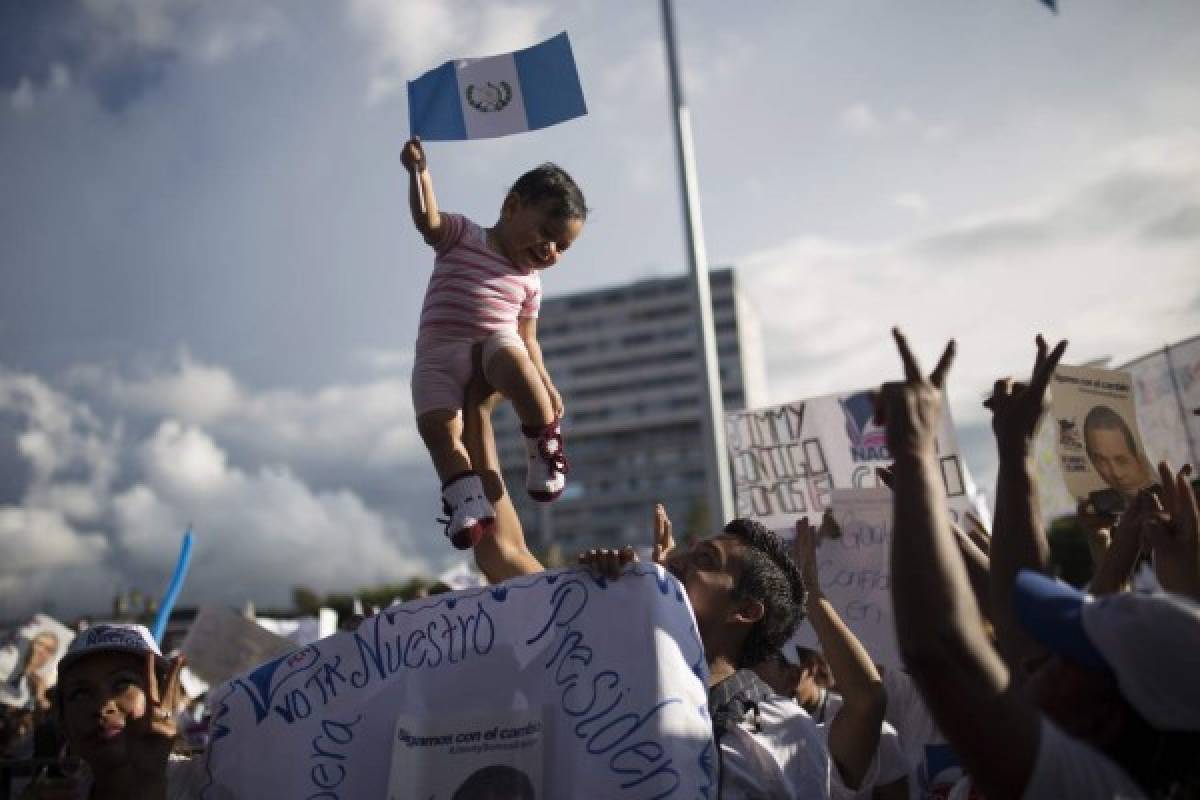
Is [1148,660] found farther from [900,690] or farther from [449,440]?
[900,690]

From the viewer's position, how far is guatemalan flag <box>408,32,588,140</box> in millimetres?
4340

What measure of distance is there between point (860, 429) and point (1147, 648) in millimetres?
6439

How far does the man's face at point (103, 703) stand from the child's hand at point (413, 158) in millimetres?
1891

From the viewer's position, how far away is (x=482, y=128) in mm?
4340

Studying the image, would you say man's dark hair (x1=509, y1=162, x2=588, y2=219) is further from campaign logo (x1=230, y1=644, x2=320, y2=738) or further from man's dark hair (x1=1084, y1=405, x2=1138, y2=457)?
man's dark hair (x1=1084, y1=405, x2=1138, y2=457)

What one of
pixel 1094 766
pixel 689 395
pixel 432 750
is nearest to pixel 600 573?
pixel 432 750

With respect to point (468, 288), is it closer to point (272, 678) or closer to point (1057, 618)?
point (272, 678)

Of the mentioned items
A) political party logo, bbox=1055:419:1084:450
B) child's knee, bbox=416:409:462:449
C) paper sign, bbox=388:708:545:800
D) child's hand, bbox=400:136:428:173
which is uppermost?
child's hand, bbox=400:136:428:173

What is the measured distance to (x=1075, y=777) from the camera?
1843 mm

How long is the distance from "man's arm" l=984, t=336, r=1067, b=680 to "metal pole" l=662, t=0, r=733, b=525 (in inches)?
250

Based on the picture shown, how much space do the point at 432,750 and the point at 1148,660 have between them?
1729 mm

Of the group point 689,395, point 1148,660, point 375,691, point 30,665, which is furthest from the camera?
point 689,395

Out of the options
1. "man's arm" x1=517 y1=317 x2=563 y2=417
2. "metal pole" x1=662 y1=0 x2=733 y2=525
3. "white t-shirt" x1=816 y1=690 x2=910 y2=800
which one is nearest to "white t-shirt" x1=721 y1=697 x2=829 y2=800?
"white t-shirt" x1=816 y1=690 x2=910 y2=800

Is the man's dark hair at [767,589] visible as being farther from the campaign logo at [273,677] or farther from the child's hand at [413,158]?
the child's hand at [413,158]
